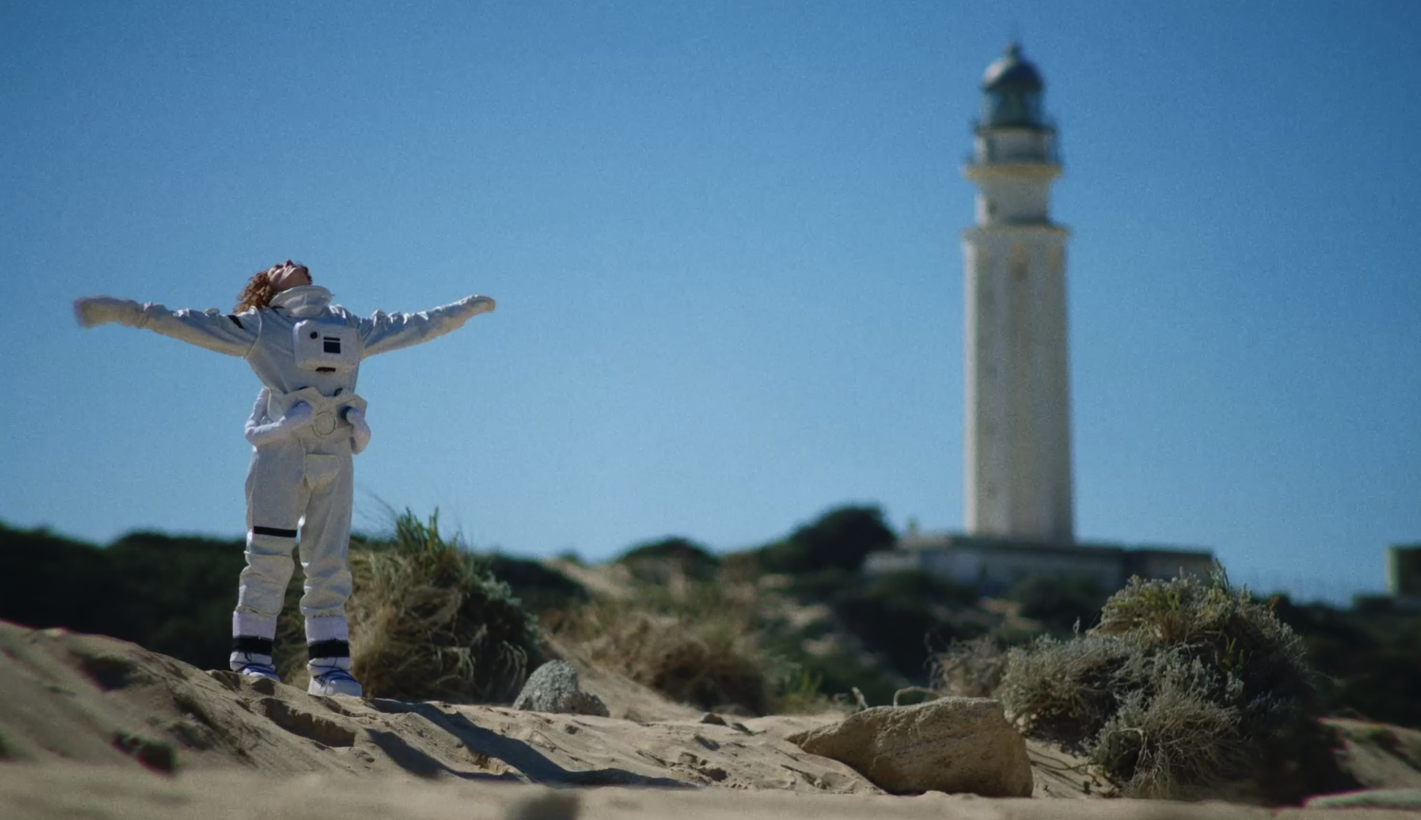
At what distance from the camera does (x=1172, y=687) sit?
8273 millimetres

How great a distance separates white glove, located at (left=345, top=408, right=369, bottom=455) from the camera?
7262mm

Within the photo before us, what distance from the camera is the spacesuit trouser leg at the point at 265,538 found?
7.11m

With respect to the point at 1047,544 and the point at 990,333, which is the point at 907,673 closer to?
the point at 1047,544

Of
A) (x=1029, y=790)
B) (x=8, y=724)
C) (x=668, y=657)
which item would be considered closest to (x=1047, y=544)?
(x=668, y=657)

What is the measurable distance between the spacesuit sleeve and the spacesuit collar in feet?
0.76

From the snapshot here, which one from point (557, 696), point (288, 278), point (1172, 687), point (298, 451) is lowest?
point (557, 696)

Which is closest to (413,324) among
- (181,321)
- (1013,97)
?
(181,321)

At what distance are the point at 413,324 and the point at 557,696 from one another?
2.24 m

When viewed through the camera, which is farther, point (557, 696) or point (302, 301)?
point (557, 696)

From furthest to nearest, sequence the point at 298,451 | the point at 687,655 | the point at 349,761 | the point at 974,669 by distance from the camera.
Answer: the point at 687,655
the point at 974,669
the point at 298,451
the point at 349,761

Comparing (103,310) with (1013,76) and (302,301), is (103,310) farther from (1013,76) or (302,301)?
(1013,76)

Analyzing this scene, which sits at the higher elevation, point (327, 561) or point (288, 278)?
point (288, 278)

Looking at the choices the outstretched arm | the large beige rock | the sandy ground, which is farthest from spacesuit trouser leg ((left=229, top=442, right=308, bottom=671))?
the large beige rock

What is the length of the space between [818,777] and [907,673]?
25.7 metres
